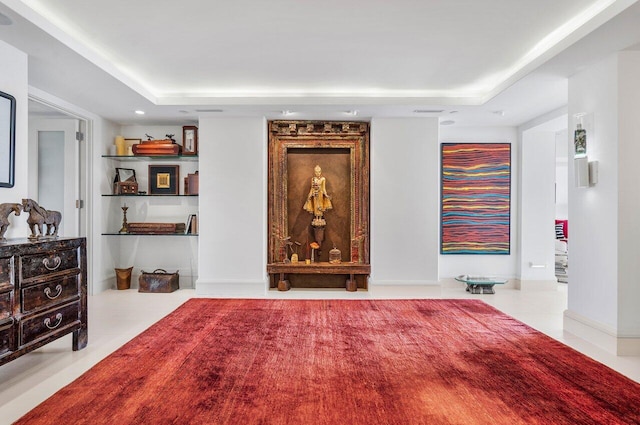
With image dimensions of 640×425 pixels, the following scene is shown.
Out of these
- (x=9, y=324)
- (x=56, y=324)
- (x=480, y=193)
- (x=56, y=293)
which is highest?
(x=480, y=193)

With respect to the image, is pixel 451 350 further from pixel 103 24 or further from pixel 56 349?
pixel 103 24

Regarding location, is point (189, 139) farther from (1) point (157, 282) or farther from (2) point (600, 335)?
(2) point (600, 335)

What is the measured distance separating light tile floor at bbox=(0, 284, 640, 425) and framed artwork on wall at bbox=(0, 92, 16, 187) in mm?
1431

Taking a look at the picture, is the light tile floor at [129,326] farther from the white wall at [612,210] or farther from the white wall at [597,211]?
the white wall at [597,211]

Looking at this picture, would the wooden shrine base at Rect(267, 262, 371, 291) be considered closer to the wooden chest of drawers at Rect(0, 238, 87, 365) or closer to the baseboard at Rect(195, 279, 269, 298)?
the baseboard at Rect(195, 279, 269, 298)

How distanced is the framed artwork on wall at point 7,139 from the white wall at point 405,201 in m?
4.03

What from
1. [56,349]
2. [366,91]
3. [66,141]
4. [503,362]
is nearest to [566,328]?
[503,362]

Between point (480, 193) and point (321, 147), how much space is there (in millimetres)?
2564

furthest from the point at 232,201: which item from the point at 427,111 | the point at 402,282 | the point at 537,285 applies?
the point at 537,285

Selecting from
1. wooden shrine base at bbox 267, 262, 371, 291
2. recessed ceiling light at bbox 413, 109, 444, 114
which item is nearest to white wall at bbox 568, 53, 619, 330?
recessed ceiling light at bbox 413, 109, 444, 114

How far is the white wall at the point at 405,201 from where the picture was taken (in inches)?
221

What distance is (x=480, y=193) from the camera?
6223 mm

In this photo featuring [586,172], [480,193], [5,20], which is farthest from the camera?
[480,193]

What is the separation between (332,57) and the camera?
3941 millimetres
